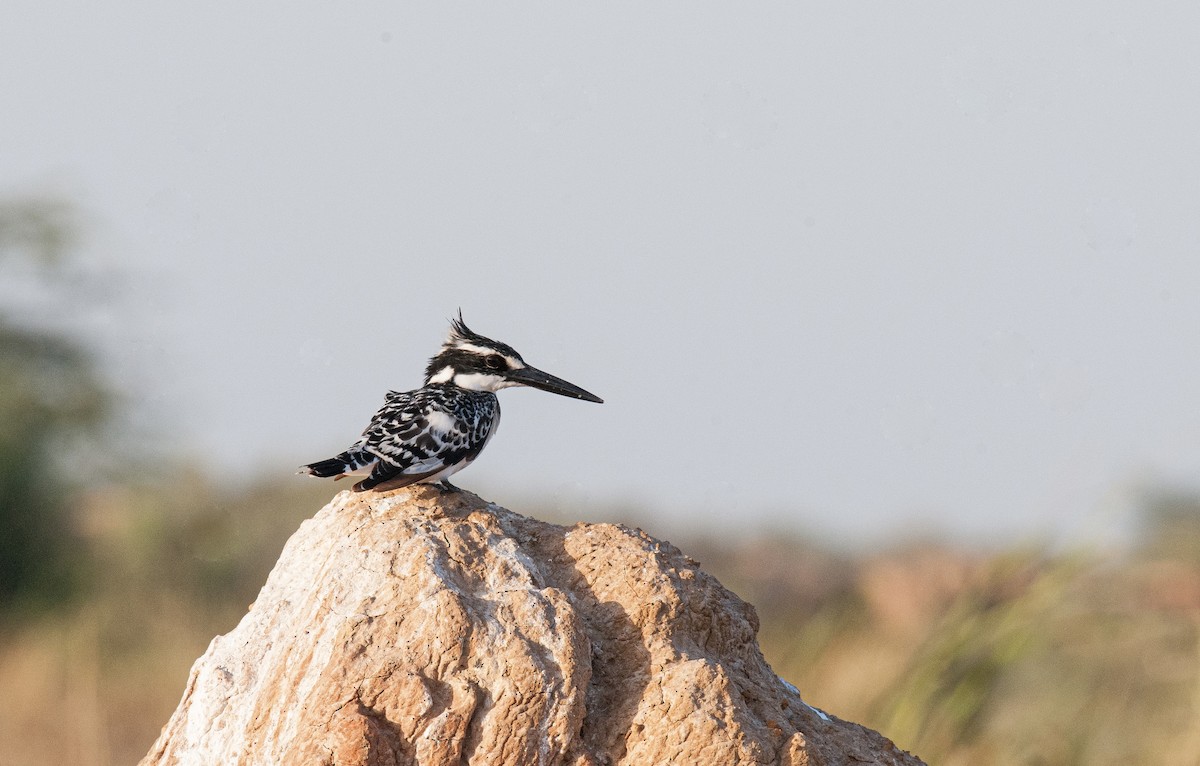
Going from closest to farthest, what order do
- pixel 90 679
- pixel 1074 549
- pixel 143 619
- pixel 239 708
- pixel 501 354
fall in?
pixel 239 708
pixel 501 354
pixel 1074 549
pixel 90 679
pixel 143 619

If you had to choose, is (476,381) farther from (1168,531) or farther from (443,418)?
(1168,531)

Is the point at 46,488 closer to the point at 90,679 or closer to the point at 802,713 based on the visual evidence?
the point at 90,679

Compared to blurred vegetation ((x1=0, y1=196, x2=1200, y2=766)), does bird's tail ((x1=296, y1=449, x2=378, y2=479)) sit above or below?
above

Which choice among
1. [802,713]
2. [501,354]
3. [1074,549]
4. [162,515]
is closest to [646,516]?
[162,515]

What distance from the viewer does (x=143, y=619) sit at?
1883 centimetres

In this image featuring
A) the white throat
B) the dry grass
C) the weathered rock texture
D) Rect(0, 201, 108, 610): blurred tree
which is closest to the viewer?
the weathered rock texture

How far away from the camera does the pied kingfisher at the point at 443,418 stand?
17.6ft

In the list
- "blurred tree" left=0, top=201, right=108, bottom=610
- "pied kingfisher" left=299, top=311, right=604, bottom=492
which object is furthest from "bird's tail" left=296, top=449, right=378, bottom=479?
"blurred tree" left=0, top=201, right=108, bottom=610

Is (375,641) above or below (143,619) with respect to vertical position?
above

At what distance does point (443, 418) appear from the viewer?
233 inches

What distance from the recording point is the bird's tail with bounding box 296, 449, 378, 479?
5.43 meters

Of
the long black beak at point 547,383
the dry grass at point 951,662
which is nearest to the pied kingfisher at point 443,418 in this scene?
the long black beak at point 547,383

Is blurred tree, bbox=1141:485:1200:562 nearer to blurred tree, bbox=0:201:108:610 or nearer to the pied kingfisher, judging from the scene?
the pied kingfisher

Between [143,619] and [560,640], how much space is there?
52.2 feet
